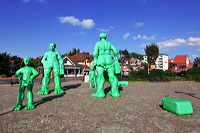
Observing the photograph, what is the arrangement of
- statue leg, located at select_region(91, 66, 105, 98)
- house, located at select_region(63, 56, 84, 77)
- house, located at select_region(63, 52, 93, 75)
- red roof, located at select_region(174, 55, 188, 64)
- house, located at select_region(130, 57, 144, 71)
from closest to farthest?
statue leg, located at select_region(91, 66, 105, 98) → house, located at select_region(63, 56, 84, 77) → house, located at select_region(63, 52, 93, 75) → house, located at select_region(130, 57, 144, 71) → red roof, located at select_region(174, 55, 188, 64)

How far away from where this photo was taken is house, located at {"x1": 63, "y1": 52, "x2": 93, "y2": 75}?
101ft

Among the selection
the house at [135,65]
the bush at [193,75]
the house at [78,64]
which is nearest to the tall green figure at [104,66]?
the bush at [193,75]

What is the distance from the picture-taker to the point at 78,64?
108 feet

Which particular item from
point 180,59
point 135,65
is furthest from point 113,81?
point 180,59

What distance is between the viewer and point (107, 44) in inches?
246

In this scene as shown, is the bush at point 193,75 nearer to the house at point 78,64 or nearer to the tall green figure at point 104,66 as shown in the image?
the tall green figure at point 104,66

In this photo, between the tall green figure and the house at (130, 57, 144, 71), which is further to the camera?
the house at (130, 57, 144, 71)

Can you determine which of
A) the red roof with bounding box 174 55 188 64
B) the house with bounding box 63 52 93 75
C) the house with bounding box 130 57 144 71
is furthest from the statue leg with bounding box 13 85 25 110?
the red roof with bounding box 174 55 188 64

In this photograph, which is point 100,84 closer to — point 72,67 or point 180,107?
point 180,107

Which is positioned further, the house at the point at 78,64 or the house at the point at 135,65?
the house at the point at 135,65

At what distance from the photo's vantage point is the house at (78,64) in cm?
3089

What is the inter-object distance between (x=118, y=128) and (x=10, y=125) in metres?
2.28

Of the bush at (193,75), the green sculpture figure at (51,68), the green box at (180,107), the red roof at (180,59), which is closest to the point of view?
the green box at (180,107)

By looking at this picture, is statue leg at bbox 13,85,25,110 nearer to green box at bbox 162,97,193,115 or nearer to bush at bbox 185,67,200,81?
green box at bbox 162,97,193,115
